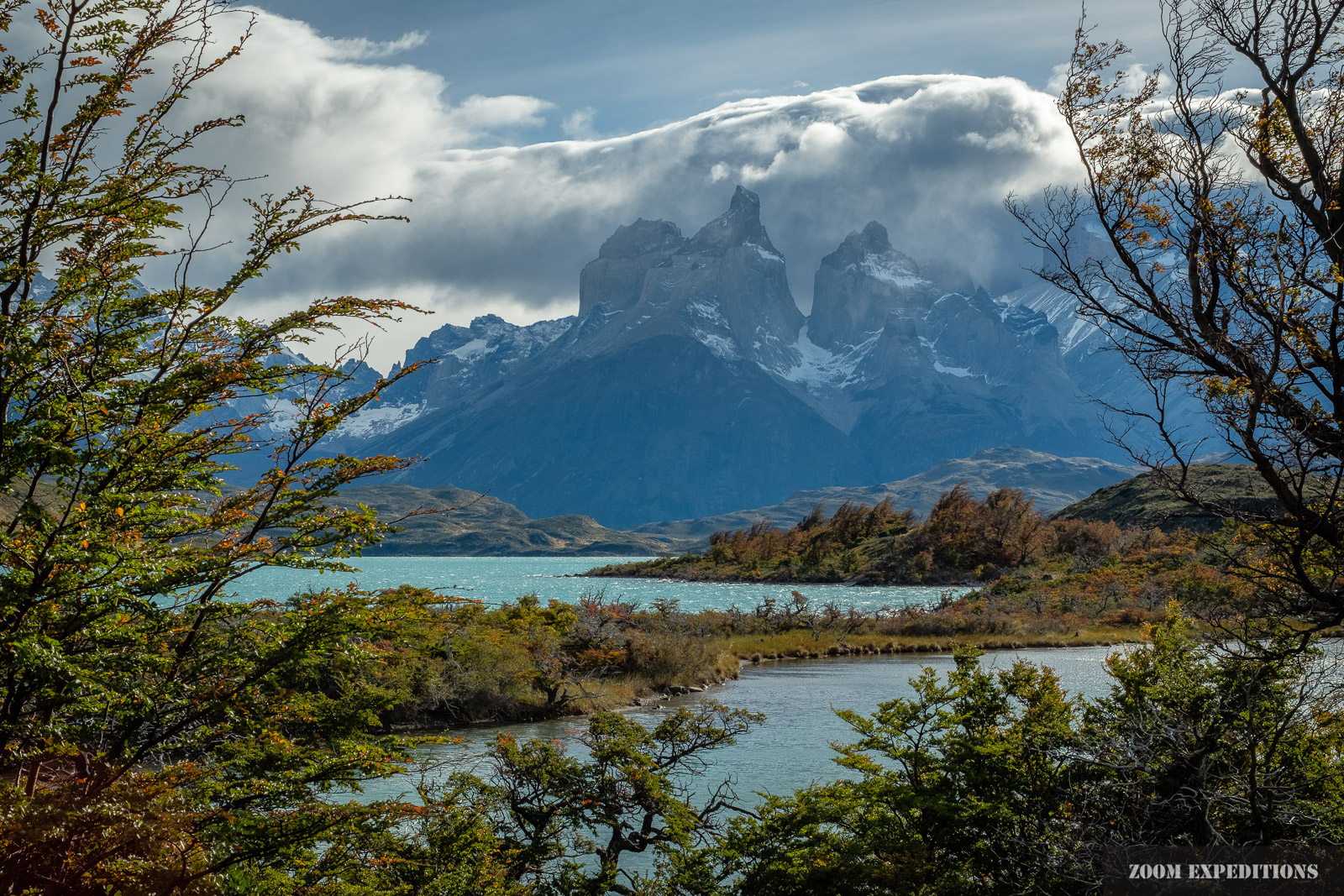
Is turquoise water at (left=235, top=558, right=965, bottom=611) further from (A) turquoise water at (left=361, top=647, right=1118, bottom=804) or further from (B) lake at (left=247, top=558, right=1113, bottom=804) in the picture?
(B) lake at (left=247, top=558, right=1113, bottom=804)

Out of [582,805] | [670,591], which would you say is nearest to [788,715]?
[582,805]

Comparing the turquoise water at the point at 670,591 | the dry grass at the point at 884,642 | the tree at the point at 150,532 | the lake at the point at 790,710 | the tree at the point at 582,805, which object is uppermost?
the tree at the point at 150,532

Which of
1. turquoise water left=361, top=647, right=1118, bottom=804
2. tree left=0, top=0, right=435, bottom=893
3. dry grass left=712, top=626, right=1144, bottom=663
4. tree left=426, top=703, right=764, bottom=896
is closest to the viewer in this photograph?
tree left=0, top=0, right=435, bottom=893

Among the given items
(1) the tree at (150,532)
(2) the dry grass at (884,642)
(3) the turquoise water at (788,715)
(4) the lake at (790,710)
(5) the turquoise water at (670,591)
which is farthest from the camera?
(5) the turquoise water at (670,591)

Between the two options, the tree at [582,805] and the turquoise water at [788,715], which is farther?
the turquoise water at [788,715]

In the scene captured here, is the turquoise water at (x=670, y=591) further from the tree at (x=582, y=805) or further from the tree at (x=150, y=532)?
the tree at (x=150, y=532)

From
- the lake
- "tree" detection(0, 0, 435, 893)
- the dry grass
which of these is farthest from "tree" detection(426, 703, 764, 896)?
the dry grass

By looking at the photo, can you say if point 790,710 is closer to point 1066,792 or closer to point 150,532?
point 1066,792

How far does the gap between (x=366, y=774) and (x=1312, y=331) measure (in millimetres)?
8179

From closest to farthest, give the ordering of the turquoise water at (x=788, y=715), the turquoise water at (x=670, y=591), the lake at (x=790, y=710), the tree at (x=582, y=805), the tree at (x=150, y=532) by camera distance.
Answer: the tree at (x=150, y=532), the tree at (x=582, y=805), the turquoise water at (x=788, y=715), the lake at (x=790, y=710), the turquoise water at (x=670, y=591)

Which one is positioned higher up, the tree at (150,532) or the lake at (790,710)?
the tree at (150,532)

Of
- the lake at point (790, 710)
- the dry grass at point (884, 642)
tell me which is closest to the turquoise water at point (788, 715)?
the lake at point (790, 710)

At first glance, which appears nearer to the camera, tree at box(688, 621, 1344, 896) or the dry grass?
tree at box(688, 621, 1344, 896)

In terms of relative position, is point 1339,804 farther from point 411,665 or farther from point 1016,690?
point 411,665
